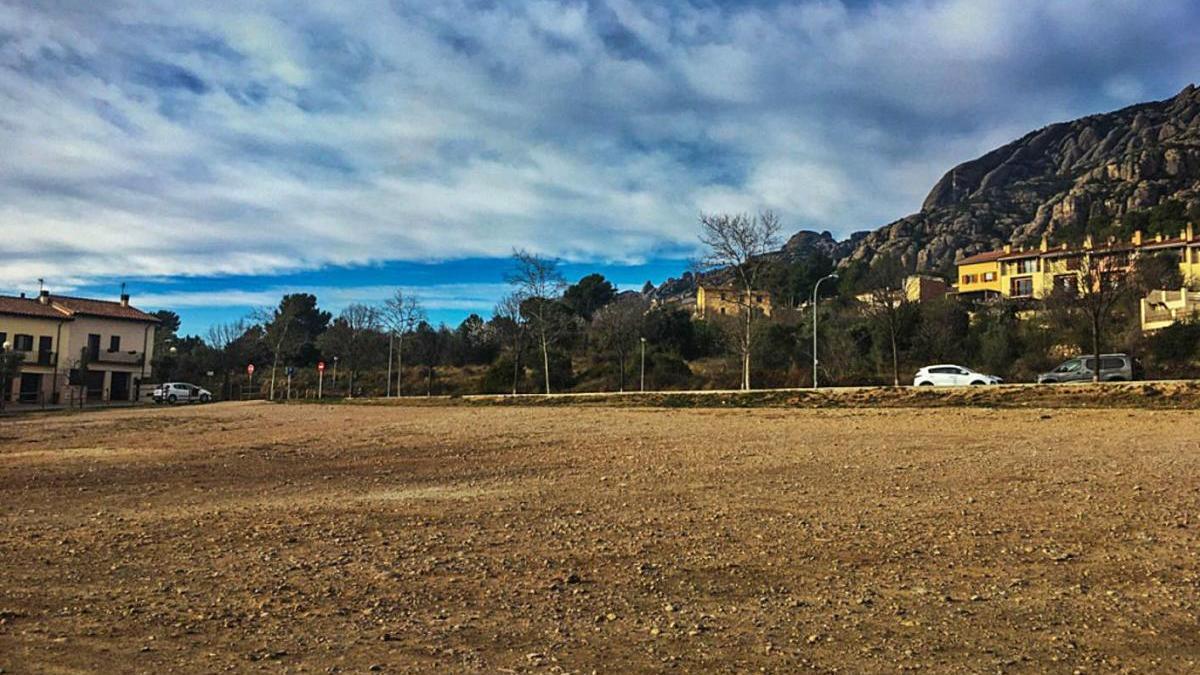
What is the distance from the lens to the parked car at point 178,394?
49.8 meters

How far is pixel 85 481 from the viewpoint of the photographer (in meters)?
10.9

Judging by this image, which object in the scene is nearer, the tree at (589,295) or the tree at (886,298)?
the tree at (886,298)

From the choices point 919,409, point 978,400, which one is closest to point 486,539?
point 919,409

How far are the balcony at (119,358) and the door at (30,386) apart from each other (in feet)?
11.5

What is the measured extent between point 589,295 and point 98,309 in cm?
4298

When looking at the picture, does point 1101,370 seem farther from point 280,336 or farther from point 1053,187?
point 1053,187

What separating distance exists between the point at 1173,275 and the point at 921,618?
61178 millimetres

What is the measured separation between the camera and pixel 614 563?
6102mm

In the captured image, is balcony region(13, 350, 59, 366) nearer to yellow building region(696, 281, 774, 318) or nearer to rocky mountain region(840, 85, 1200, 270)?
yellow building region(696, 281, 774, 318)

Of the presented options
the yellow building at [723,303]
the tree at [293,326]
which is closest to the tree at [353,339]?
the tree at [293,326]

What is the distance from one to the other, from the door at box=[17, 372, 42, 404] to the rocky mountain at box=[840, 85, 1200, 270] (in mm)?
86064

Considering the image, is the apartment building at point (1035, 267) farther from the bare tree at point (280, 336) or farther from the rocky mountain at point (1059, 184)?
the bare tree at point (280, 336)

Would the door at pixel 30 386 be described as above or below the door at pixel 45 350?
below

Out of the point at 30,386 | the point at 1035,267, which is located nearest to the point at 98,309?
the point at 30,386
